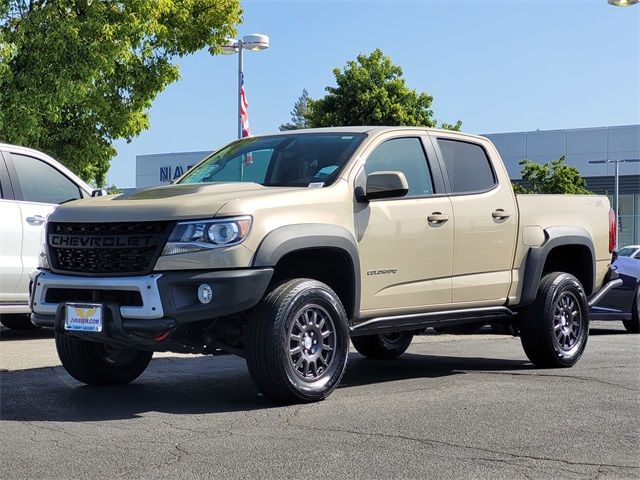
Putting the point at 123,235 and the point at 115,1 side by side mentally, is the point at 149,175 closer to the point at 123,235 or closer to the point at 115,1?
the point at 115,1

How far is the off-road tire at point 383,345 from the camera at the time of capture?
9195 millimetres

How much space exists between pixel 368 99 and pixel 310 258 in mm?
27864

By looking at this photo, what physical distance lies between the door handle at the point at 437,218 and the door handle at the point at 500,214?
655 mm

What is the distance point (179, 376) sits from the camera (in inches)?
315

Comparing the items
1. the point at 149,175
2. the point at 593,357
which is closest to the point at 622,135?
the point at 149,175

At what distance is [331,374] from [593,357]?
3.85 meters

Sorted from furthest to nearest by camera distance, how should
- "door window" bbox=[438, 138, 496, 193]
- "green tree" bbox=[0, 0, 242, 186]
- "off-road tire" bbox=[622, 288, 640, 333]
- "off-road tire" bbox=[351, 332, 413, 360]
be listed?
1. "green tree" bbox=[0, 0, 242, 186]
2. "off-road tire" bbox=[622, 288, 640, 333]
3. "off-road tire" bbox=[351, 332, 413, 360]
4. "door window" bbox=[438, 138, 496, 193]

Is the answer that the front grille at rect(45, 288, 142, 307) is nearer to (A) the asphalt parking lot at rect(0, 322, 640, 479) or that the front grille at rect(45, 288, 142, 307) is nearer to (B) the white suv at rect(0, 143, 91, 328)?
(A) the asphalt parking lot at rect(0, 322, 640, 479)

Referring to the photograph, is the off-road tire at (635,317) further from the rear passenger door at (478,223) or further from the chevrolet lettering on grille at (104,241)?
the chevrolet lettering on grille at (104,241)

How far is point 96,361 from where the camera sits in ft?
23.8

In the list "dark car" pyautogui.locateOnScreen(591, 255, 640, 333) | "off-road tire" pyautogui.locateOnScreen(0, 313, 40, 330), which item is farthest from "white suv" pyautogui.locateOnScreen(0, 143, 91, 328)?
"dark car" pyautogui.locateOnScreen(591, 255, 640, 333)

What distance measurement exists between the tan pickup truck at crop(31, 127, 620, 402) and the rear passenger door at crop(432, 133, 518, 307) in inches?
0.6

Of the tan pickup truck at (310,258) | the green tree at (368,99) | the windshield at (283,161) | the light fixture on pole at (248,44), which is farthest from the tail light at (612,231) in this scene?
the green tree at (368,99)

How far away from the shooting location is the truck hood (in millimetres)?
6098
